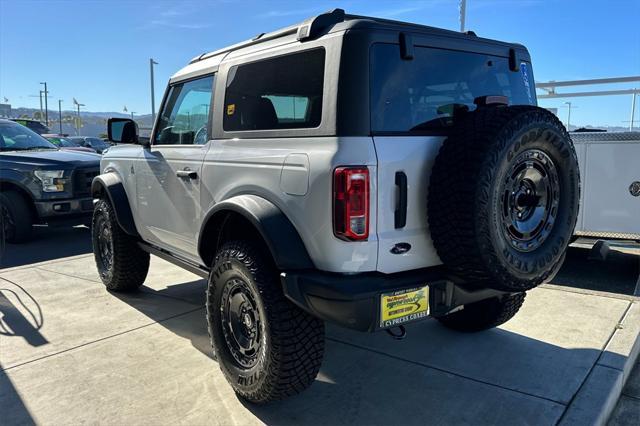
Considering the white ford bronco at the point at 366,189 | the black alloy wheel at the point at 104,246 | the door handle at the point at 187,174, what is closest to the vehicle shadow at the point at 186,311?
the black alloy wheel at the point at 104,246

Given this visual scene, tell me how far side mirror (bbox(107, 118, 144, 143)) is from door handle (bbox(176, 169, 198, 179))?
965 mm

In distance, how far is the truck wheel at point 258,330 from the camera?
263 centimetres

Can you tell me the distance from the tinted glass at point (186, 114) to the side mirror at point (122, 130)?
0.93 ft

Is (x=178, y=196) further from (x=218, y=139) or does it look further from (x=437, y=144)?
(x=437, y=144)

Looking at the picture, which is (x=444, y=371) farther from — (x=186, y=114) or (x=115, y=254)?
(x=115, y=254)

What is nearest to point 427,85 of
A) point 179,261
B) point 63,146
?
point 179,261

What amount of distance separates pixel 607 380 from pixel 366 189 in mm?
2054

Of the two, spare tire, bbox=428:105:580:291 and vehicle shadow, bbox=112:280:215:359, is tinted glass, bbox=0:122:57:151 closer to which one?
vehicle shadow, bbox=112:280:215:359

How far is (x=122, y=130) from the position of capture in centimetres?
441

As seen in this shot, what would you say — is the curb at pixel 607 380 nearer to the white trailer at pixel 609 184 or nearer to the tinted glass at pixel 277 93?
the white trailer at pixel 609 184

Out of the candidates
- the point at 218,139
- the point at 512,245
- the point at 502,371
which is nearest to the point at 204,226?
the point at 218,139

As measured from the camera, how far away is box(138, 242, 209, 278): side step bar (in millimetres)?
3637

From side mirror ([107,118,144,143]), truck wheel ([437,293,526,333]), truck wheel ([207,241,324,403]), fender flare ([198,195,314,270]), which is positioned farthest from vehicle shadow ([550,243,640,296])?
side mirror ([107,118,144,143])

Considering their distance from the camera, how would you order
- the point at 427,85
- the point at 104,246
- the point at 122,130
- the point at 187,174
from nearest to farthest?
the point at 427,85, the point at 187,174, the point at 122,130, the point at 104,246
